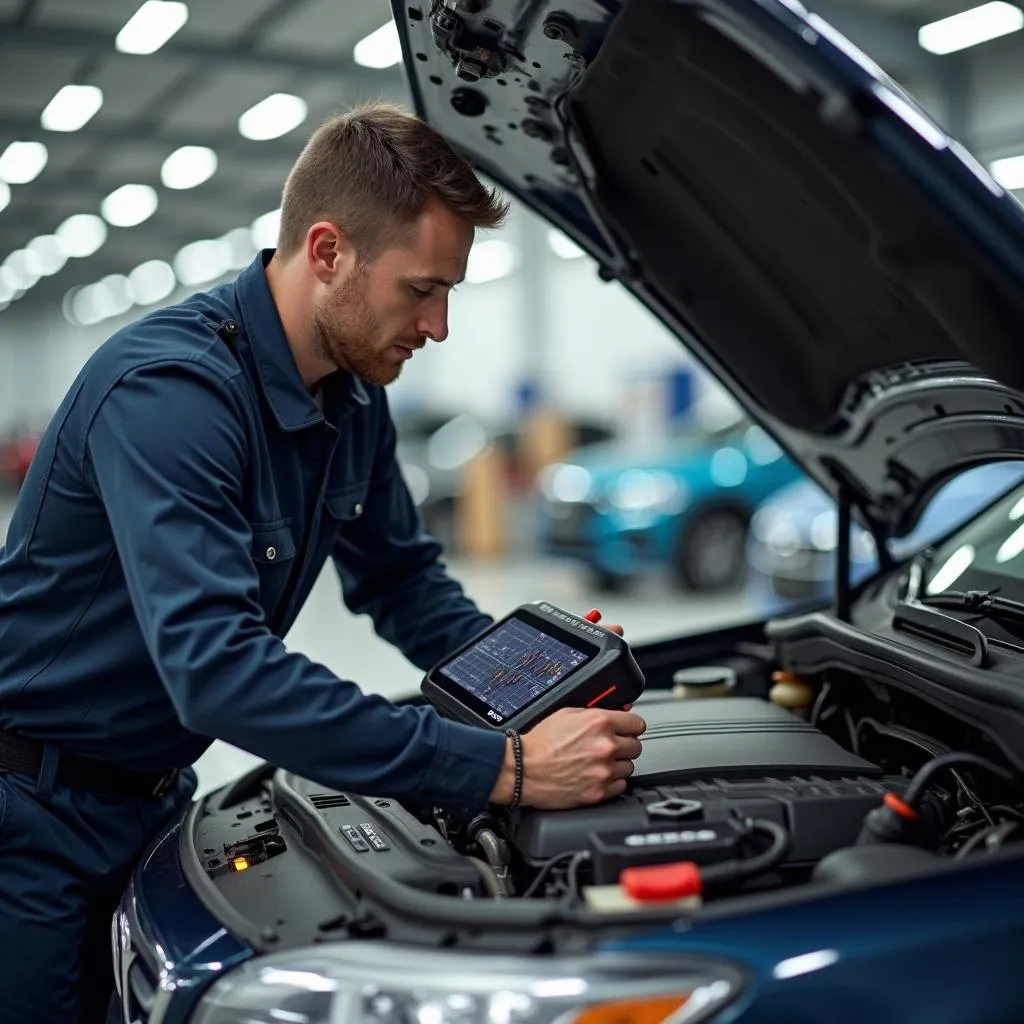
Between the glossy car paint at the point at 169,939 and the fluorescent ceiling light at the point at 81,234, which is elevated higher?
the fluorescent ceiling light at the point at 81,234

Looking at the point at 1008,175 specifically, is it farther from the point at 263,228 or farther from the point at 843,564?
the point at 263,228

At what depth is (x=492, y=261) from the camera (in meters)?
18.1

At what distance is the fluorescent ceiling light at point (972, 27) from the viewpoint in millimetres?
8078

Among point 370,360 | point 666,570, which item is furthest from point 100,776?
point 666,570

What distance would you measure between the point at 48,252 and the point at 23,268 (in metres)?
2.50

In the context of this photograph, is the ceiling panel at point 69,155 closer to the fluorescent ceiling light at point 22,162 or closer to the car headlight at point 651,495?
the fluorescent ceiling light at point 22,162

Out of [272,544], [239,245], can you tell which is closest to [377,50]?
[272,544]

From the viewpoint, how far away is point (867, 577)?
232cm

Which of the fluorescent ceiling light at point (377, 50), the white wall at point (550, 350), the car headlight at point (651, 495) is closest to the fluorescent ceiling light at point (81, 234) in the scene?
the white wall at point (550, 350)

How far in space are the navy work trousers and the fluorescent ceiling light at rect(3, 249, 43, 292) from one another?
21133 mm

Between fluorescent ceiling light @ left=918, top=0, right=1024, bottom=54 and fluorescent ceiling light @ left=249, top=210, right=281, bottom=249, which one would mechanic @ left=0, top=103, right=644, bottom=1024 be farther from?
fluorescent ceiling light @ left=249, top=210, right=281, bottom=249

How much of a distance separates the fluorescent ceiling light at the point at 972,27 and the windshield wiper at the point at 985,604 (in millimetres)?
7506

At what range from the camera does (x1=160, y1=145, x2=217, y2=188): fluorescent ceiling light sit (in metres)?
12.4

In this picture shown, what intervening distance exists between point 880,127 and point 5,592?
4.26ft
